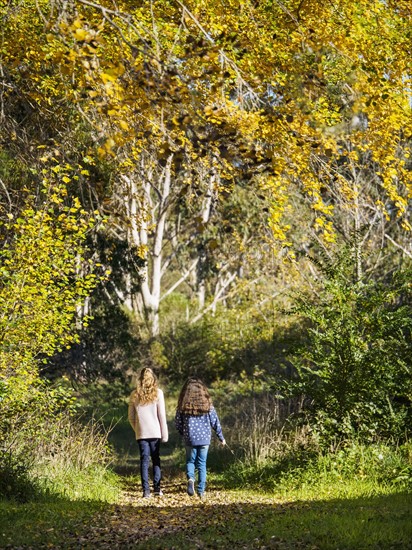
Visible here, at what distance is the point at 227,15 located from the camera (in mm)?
9695

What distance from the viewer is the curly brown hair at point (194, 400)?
31.5ft

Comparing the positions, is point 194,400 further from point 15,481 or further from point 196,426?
point 15,481

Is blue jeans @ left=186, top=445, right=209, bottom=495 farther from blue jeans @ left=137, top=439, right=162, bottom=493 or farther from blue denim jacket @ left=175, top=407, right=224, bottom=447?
blue jeans @ left=137, top=439, right=162, bottom=493

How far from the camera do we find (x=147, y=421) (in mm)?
9648

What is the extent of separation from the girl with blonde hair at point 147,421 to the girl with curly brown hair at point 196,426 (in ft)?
0.93

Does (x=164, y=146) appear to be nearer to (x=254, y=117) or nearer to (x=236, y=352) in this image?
(x=254, y=117)

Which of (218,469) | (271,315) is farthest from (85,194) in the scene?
(271,315)

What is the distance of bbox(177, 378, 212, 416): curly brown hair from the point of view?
9602mm

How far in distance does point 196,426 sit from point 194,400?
314 millimetres

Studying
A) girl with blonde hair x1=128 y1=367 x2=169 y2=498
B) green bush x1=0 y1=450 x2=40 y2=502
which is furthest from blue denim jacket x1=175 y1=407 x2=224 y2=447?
green bush x1=0 y1=450 x2=40 y2=502

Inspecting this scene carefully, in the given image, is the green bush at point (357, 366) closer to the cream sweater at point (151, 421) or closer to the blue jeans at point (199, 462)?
the blue jeans at point (199, 462)

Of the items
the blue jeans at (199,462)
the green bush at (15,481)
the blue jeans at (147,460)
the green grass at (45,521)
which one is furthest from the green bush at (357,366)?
the green bush at (15,481)

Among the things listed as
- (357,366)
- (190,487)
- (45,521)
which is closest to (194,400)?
(190,487)

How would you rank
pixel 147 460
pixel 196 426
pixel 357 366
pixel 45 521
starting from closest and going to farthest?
pixel 45 521 → pixel 196 426 → pixel 147 460 → pixel 357 366
